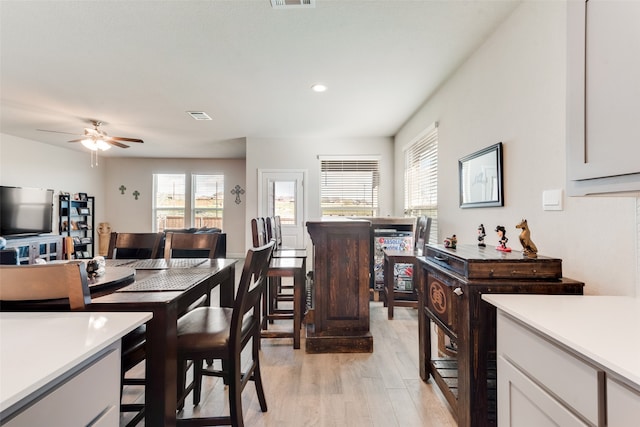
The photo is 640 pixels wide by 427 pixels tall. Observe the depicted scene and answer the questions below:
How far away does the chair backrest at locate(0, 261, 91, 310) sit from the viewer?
1.01 meters

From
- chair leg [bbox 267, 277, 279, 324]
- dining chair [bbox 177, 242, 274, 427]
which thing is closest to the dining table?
dining chair [bbox 177, 242, 274, 427]

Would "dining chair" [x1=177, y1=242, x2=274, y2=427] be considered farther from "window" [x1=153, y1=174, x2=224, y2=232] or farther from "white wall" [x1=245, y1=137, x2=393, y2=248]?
"window" [x1=153, y1=174, x2=224, y2=232]

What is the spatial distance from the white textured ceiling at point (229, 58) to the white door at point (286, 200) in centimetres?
127

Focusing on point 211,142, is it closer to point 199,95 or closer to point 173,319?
point 199,95

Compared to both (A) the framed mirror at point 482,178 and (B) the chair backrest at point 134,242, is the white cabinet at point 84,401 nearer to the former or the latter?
(B) the chair backrest at point 134,242

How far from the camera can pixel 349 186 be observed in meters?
5.82

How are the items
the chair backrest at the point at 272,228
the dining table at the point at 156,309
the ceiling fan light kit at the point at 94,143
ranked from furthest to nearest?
the ceiling fan light kit at the point at 94,143 < the chair backrest at the point at 272,228 < the dining table at the point at 156,309

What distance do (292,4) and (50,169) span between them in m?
7.13

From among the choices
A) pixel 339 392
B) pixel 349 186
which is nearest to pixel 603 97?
pixel 339 392

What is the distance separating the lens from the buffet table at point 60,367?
1.98ft

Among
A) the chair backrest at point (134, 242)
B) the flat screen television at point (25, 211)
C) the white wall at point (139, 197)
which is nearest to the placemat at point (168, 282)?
the chair backrest at point (134, 242)

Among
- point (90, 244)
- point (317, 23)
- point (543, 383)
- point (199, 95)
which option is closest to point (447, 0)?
point (317, 23)

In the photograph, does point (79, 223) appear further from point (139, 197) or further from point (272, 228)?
point (272, 228)

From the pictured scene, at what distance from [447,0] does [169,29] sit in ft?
6.69
